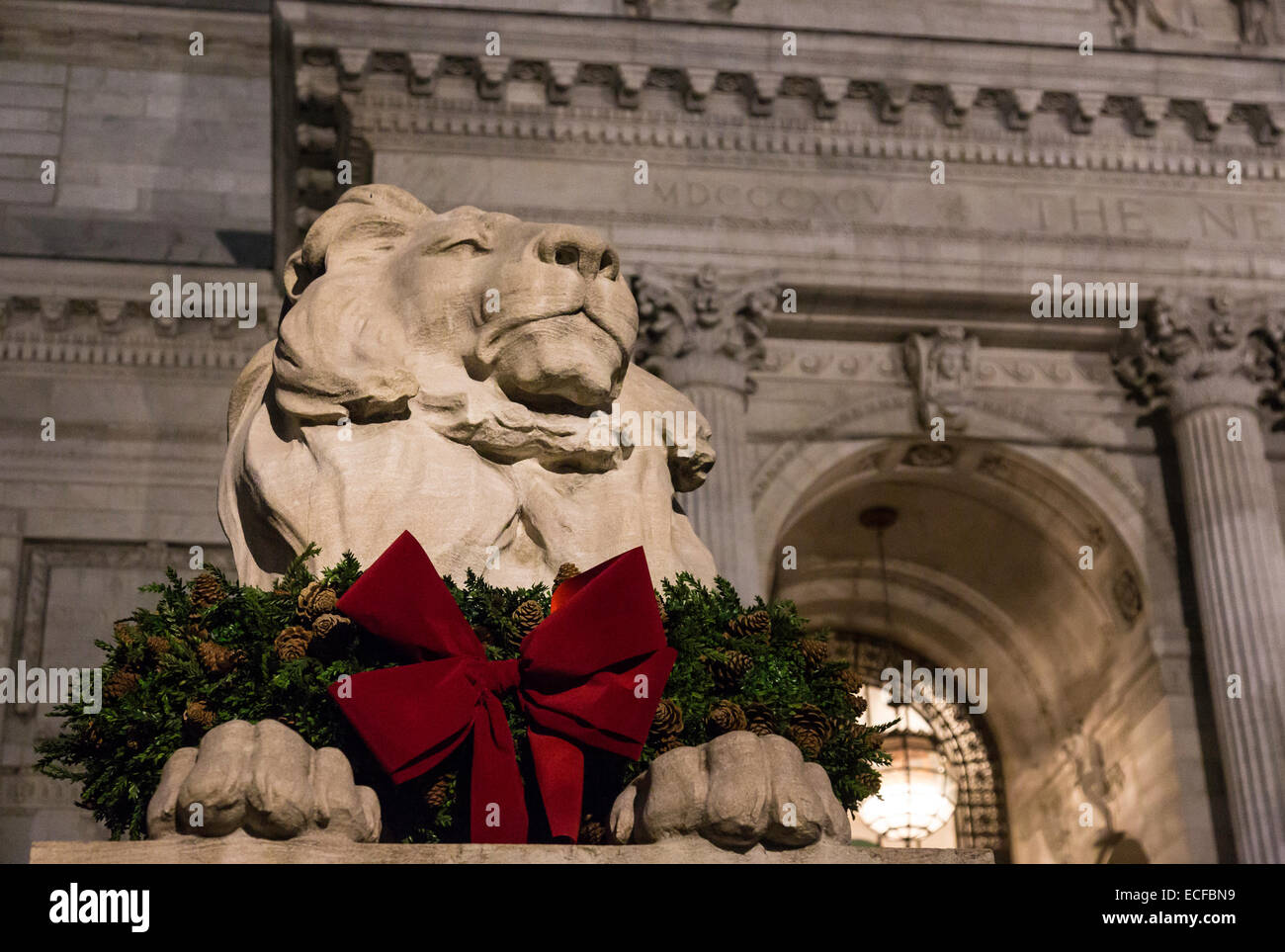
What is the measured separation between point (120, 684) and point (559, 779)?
3.02 feet

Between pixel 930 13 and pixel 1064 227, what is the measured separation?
3.03 meters

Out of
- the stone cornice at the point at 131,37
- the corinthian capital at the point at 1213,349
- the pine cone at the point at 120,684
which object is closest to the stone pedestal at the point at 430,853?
the pine cone at the point at 120,684

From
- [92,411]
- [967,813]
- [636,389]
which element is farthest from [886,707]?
[636,389]

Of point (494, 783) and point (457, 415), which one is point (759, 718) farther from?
point (457, 415)

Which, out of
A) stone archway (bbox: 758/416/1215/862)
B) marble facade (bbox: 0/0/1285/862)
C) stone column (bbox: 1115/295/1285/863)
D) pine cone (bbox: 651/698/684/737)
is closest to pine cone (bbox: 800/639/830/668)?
pine cone (bbox: 651/698/684/737)

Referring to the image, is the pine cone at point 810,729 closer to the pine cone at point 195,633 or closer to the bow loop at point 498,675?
the bow loop at point 498,675

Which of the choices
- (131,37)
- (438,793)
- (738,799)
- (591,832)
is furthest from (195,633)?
→ (131,37)

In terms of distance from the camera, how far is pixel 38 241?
17.4 metres

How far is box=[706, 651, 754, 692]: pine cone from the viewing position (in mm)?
3416

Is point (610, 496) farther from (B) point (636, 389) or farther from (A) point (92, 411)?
(A) point (92, 411)

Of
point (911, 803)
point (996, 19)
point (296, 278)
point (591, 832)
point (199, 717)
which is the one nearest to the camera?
point (199, 717)

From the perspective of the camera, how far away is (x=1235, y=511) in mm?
14062

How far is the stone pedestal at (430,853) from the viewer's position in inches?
102

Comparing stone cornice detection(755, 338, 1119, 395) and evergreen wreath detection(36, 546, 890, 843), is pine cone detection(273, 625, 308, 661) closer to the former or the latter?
evergreen wreath detection(36, 546, 890, 843)
